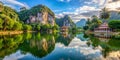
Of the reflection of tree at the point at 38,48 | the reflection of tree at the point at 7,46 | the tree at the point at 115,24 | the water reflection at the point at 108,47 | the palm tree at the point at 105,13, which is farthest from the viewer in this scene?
the palm tree at the point at 105,13

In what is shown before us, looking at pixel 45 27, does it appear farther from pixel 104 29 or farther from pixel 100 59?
pixel 100 59

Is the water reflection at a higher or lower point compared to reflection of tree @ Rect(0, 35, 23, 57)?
lower

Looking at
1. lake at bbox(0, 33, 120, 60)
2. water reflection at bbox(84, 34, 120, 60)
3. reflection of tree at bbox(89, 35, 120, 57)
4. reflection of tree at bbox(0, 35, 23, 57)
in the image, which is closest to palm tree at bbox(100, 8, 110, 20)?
water reflection at bbox(84, 34, 120, 60)

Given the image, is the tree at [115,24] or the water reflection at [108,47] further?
the tree at [115,24]

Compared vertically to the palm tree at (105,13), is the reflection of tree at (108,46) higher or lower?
lower

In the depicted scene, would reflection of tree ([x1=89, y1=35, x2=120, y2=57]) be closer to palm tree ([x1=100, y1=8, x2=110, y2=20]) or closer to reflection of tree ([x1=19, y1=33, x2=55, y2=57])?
reflection of tree ([x1=19, y1=33, x2=55, y2=57])

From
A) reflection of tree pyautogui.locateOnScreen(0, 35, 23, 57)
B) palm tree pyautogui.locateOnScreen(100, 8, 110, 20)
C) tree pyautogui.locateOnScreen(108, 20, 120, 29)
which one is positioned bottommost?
reflection of tree pyautogui.locateOnScreen(0, 35, 23, 57)

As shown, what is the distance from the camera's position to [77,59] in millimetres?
23359

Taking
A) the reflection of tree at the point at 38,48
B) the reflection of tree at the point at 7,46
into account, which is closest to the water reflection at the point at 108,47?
the reflection of tree at the point at 38,48

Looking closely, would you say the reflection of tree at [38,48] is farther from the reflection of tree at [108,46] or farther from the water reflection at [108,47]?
the reflection of tree at [108,46]

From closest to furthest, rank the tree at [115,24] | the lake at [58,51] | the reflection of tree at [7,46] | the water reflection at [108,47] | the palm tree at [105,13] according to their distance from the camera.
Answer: the lake at [58,51]
the water reflection at [108,47]
the reflection of tree at [7,46]
the tree at [115,24]
the palm tree at [105,13]

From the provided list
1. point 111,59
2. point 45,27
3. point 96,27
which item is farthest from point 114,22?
point 45,27

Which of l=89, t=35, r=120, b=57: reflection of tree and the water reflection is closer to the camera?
the water reflection

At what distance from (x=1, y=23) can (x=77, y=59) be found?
A: 197ft
